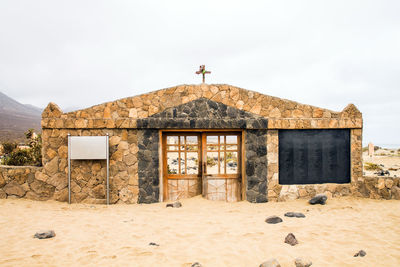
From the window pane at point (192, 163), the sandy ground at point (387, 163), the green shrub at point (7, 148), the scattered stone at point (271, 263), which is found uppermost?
the green shrub at point (7, 148)

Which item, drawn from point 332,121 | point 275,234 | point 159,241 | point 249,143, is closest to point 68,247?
point 159,241

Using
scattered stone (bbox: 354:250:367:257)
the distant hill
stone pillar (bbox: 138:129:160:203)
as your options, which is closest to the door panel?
stone pillar (bbox: 138:129:160:203)

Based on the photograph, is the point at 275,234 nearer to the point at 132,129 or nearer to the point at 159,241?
the point at 159,241

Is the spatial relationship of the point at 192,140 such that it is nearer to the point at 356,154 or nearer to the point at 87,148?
the point at 87,148

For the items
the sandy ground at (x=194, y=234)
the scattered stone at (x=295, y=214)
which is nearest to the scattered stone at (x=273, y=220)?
the sandy ground at (x=194, y=234)

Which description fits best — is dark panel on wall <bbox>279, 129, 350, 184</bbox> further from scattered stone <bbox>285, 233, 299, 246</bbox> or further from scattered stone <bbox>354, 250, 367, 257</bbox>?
scattered stone <bbox>354, 250, 367, 257</bbox>

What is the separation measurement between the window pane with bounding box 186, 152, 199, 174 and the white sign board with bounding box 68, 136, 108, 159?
2.45 meters

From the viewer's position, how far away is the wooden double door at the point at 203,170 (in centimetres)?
741

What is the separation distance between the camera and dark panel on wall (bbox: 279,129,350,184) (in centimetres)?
732

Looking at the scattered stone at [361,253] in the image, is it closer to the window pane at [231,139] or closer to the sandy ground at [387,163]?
the window pane at [231,139]


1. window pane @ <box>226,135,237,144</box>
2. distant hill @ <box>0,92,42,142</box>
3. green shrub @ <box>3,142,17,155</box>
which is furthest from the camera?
distant hill @ <box>0,92,42,142</box>

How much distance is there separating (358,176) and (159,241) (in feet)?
20.5

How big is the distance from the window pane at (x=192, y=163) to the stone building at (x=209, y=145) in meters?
0.13

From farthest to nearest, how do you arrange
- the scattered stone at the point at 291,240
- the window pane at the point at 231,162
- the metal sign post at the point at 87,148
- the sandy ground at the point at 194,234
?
the window pane at the point at 231,162 < the metal sign post at the point at 87,148 < the scattered stone at the point at 291,240 < the sandy ground at the point at 194,234
